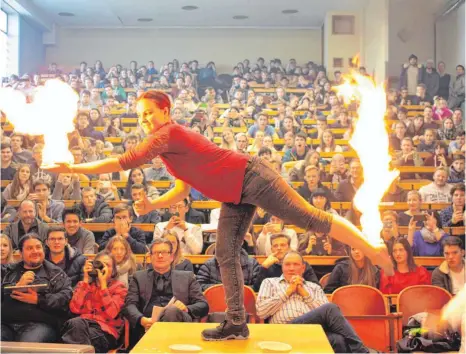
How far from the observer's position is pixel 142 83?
40.2 ft

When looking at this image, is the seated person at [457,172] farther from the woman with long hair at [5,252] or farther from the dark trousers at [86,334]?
the woman with long hair at [5,252]

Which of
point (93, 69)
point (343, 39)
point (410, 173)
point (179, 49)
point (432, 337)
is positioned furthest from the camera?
point (179, 49)

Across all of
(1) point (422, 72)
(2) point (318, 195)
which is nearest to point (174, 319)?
(2) point (318, 195)

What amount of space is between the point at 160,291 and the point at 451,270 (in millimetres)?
2361

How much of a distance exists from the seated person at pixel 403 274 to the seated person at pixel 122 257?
2027mm

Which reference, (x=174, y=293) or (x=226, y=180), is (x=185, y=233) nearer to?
(x=174, y=293)

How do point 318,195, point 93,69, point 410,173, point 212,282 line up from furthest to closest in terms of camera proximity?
point 93,69 < point 410,173 < point 318,195 < point 212,282

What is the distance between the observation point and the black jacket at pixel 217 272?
16.0ft

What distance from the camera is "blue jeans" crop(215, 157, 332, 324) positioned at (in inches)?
112

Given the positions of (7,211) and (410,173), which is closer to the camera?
(7,211)

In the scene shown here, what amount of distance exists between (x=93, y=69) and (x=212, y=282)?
9900 millimetres

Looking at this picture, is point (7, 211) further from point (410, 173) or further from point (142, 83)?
point (142, 83)

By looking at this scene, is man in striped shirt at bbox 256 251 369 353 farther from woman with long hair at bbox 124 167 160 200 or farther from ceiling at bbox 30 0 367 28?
ceiling at bbox 30 0 367 28

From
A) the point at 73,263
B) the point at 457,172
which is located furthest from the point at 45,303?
the point at 457,172
